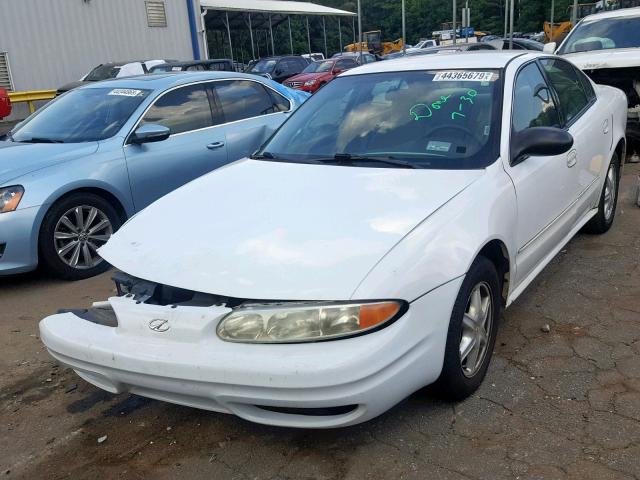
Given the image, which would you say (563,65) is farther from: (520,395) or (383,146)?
(520,395)

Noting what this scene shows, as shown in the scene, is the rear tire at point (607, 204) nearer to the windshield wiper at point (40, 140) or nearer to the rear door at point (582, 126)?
the rear door at point (582, 126)

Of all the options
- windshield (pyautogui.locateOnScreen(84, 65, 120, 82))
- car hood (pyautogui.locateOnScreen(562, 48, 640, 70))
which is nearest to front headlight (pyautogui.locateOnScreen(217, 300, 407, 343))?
car hood (pyautogui.locateOnScreen(562, 48, 640, 70))

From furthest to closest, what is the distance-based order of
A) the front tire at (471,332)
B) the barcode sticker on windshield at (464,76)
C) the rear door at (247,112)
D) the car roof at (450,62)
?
the rear door at (247,112)
the car roof at (450,62)
the barcode sticker on windshield at (464,76)
the front tire at (471,332)

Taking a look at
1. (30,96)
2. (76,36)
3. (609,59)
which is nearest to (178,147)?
(609,59)

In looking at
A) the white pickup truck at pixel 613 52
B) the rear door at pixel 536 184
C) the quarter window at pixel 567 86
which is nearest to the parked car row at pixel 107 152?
the quarter window at pixel 567 86

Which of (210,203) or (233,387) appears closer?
(233,387)

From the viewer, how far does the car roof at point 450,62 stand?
12.5 feet

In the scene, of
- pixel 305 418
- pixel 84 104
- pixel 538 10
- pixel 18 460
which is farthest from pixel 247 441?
pixel 538 10

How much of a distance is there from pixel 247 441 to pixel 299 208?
1.06 meters

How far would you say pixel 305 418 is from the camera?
95.8 inches

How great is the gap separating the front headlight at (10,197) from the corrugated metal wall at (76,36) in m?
16.7

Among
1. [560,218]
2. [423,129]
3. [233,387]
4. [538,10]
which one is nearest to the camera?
[233,387]

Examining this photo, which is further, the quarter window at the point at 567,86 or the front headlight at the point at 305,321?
the quarter window at the point at 567,86

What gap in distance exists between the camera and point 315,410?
96.7 inches
